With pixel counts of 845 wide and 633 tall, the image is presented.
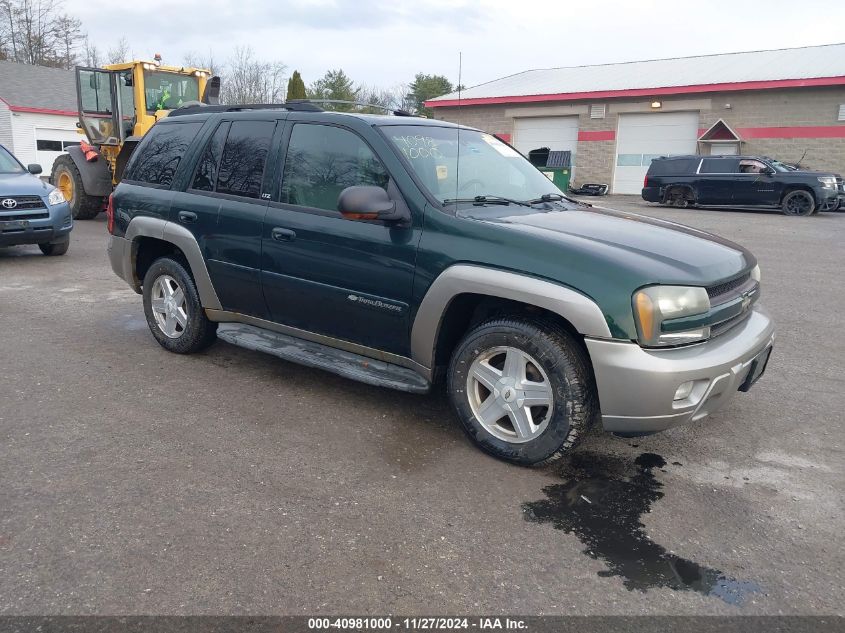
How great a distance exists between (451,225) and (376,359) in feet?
3.30

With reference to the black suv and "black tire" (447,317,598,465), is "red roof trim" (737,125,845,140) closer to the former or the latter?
the black suv

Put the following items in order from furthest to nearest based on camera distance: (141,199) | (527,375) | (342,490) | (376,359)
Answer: (141,199) → (376,359) → (527,375) → (342,490)

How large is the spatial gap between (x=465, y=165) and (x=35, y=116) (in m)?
35.1

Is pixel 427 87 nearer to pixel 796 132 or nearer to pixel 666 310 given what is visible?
pixel 796 132

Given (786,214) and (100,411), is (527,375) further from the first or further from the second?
(786,214)

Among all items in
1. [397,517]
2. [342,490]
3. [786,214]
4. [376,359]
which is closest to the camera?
[397,517]

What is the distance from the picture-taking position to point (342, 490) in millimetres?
3432

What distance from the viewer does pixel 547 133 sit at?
30266mm

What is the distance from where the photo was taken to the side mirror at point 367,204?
376 centimetres

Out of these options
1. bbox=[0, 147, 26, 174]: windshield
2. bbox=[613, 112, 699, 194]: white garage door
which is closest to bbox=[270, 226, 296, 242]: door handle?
bbox=[0, 147, 26, 174]: windshield

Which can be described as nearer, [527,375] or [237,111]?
Answer: [527,375]

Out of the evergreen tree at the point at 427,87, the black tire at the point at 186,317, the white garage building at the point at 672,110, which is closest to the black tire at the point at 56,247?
the black tire at the point at 186,317

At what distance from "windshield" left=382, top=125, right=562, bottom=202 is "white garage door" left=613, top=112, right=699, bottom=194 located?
78.8ft

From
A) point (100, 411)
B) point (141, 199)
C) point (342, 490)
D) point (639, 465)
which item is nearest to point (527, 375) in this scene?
point (639, 465)
